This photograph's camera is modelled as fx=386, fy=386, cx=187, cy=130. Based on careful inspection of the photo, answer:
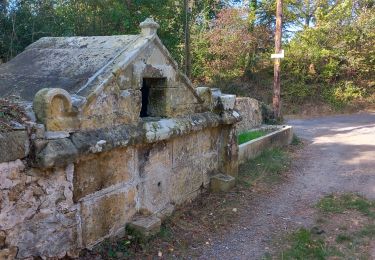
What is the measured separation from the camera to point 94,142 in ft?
12.6

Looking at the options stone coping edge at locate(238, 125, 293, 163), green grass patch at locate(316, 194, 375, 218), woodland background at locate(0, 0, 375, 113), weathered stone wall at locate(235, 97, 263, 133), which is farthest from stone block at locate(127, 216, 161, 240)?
woodland background at locate(0, 0, 375, 113)

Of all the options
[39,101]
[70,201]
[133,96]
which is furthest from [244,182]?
[39,101]

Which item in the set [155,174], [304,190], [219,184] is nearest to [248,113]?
[304,190]

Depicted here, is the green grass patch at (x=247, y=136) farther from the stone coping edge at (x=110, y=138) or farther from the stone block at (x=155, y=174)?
the stone block at (x=155, y=174)

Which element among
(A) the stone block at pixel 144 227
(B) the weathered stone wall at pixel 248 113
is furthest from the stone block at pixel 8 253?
(B) the weathered stone wall at pixel 248 113

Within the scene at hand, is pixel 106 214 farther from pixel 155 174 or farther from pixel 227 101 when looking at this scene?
pixel 227 101

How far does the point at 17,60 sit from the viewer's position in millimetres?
5090

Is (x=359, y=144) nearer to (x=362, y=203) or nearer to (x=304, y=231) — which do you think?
(x=362, y=203)

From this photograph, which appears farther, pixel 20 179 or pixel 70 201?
pixel 70 201

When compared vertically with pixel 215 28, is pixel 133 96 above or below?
below

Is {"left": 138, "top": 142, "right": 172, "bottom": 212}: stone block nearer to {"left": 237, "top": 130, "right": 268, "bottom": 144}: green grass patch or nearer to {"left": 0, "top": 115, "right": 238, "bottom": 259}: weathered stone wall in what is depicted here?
{"left": 0, "top": 115, "right": 238, "bottom": 259}: weathered stone wall

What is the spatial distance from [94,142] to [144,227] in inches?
50.8

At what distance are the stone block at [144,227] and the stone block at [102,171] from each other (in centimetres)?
54

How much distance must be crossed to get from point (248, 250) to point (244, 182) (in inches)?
96.4
